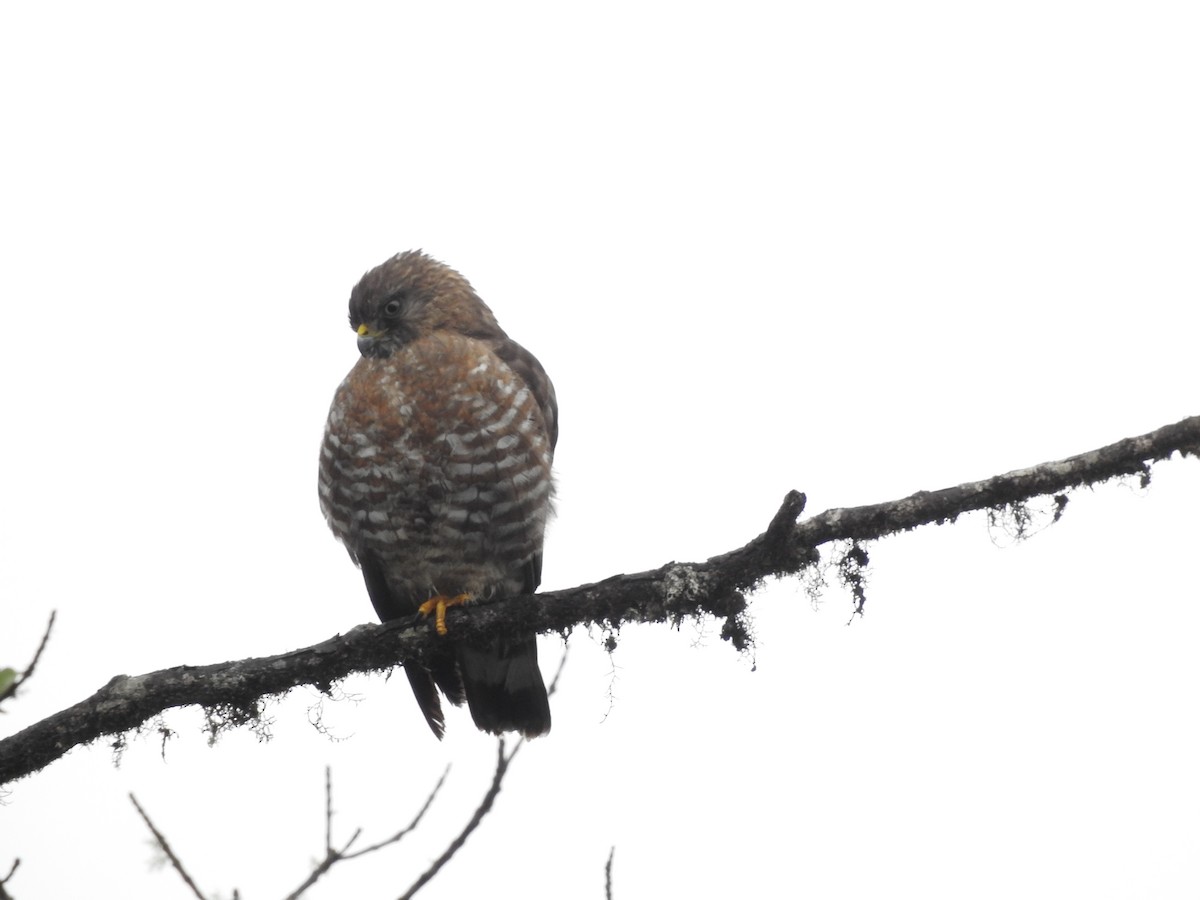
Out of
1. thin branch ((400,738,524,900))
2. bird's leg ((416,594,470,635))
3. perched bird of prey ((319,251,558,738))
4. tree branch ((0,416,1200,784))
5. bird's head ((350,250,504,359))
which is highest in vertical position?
bird's head ((350,250,504,359))

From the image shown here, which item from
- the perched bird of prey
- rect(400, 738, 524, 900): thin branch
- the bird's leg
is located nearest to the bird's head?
the perched bird of prey

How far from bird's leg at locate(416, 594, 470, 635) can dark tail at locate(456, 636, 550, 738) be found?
25 centimetres

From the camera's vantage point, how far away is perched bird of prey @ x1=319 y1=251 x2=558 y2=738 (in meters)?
5.12

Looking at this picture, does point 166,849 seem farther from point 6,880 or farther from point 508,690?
point 508,690

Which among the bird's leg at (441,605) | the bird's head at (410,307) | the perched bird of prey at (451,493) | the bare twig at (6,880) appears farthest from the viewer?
the bird's head at (410,307)

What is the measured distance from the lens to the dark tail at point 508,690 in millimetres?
Result: 5184

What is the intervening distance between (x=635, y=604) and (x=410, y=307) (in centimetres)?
237

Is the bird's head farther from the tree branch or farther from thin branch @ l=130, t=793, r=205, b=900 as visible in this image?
thin branch @ l=130, t=793, r=205, b=900

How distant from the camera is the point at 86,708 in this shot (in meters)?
3.68

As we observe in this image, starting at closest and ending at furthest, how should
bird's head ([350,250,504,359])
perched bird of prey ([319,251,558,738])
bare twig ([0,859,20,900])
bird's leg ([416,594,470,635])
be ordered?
bare twig ([0,859,20,900]) → bird's leg ([416,594,470,635]) → perched bird of prey ([319,251,558,738]) → bird's head ([350,250,504,359])

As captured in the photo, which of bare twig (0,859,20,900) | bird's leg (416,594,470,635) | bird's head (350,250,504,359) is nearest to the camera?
bare twig (0,859,20,900)

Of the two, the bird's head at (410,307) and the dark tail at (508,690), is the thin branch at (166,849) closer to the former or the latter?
the dark tail at (508,690)

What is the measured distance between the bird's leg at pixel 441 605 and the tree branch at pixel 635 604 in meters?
0.22

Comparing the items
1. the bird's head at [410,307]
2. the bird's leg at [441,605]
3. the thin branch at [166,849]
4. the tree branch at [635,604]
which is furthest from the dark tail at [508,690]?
the thin branch at [166,849]
